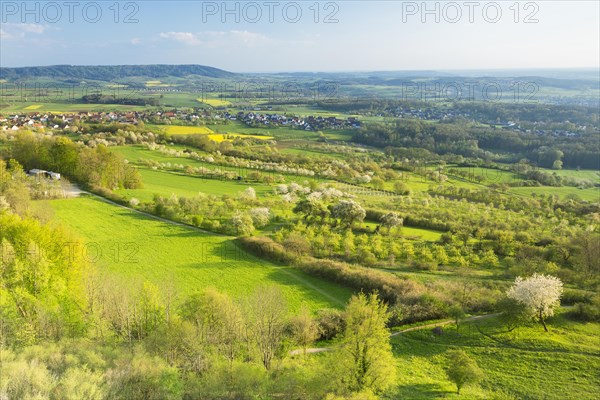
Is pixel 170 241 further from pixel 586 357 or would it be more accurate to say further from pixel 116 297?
pixel 586 357

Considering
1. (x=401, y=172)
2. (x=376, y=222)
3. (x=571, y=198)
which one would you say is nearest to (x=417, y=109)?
(x=401, y=172)


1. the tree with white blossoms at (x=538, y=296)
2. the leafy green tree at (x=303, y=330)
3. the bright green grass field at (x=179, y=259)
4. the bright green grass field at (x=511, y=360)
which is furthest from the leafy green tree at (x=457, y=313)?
the leafy green tree at (x=303, y=330)

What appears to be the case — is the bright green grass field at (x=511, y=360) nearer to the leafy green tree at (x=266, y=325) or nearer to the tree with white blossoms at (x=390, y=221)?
the leafy green tree at (x=266, y=325)

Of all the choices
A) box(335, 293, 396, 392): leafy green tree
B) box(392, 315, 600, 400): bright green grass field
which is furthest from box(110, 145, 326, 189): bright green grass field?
box(335, 293, 396, 392): leafy green tree

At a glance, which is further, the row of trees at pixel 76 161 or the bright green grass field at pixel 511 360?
the row of trees at pixel 76 161

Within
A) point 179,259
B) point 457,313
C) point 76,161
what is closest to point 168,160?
point 76,161

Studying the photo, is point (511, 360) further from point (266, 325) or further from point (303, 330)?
point (266, 325)

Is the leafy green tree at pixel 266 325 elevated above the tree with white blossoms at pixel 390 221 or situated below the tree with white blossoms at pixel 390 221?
below
